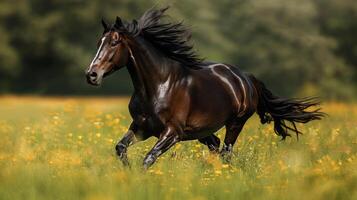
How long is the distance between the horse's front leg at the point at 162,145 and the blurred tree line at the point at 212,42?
4020cm

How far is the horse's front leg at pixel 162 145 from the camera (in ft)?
25.7

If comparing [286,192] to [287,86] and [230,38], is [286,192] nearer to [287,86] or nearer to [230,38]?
[287,86]

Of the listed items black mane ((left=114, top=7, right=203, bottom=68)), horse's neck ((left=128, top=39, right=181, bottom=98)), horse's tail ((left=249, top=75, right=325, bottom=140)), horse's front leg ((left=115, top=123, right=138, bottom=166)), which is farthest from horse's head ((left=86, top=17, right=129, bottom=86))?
horse's tail ((left=249, top=75, right=325, bottom=140))

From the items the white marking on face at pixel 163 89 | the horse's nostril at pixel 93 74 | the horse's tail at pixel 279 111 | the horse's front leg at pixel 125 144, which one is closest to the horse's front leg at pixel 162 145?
the horse's front leg at pixel 125 144

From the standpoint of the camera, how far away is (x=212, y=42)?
2051 inches

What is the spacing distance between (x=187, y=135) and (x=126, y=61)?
108 cm

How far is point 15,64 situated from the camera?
48031 mm

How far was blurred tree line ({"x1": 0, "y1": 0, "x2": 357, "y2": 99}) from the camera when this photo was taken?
1923 inches

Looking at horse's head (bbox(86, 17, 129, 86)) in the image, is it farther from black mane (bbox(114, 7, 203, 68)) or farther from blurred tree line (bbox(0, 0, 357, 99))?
blurred tree line (bbox(0, 0, 357, 99))

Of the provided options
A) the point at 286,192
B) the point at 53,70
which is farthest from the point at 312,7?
the point at 286,192

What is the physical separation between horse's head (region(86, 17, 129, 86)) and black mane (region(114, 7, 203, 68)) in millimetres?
242

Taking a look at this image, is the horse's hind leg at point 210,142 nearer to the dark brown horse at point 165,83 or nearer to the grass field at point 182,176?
the dark brown horse at point 165,83

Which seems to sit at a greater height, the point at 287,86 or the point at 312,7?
the point at 312,7

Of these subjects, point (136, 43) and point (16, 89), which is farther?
point (16, 89)
